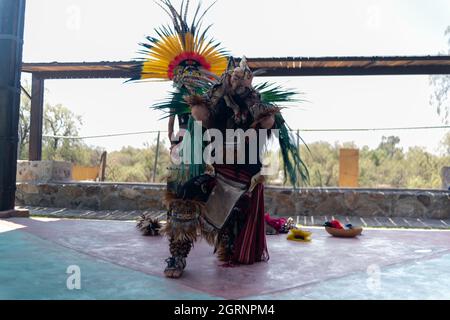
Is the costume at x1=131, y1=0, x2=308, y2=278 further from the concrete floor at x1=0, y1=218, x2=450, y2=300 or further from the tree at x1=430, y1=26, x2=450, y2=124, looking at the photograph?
the tree at x1=430, y1=26, x2=450, y2=124

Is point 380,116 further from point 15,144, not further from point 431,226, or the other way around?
point 15,144

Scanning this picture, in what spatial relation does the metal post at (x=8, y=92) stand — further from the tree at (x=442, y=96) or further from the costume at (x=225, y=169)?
the tree at (x=442, y=96)

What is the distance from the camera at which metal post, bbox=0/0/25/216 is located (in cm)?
691

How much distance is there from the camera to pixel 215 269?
3830mm

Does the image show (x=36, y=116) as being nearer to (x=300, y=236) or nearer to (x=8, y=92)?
(x=8, y=92)

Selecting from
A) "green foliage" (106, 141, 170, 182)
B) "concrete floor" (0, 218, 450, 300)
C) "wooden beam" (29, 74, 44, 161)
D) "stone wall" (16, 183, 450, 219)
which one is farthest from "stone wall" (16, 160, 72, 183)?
"green foliage" (106, 141, 170, 182)

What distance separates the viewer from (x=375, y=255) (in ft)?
15.0

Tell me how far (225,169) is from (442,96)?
25229mm

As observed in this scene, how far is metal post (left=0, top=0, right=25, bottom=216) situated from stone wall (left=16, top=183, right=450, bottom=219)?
2.43 m

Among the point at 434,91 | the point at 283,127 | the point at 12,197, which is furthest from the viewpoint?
the point at 434,91

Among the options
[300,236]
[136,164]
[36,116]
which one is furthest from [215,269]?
[136,164]

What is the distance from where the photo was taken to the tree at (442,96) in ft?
83.0
